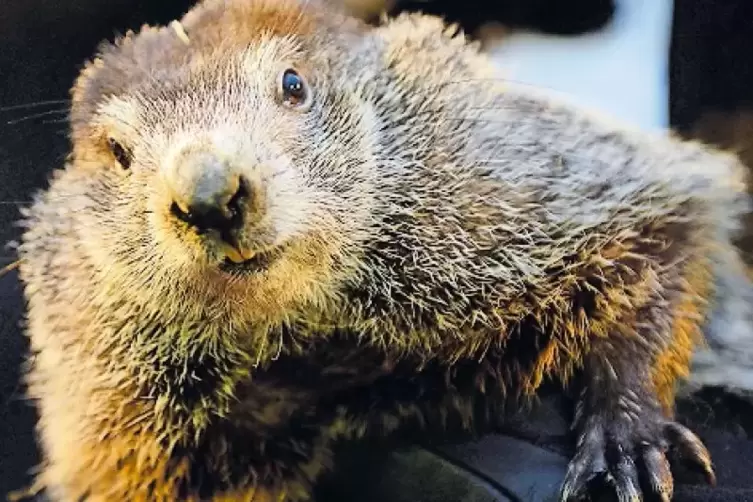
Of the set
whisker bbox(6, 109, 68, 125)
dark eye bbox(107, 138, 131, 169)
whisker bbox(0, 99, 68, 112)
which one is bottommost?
dark eye bbox(107, 138, 131, 169)

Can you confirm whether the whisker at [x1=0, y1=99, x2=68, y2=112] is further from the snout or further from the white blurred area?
the white blurred area

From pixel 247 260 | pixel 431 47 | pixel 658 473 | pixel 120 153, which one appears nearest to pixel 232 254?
pixel 247 260

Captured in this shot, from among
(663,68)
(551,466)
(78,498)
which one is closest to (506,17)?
(663,68)

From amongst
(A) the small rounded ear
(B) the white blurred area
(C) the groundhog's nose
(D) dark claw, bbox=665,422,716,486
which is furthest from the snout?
(D) dark claw, bbox=665,422,716,486

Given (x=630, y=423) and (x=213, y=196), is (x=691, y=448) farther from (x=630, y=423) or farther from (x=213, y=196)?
(x=213, y=196)

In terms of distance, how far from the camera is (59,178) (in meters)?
0.78

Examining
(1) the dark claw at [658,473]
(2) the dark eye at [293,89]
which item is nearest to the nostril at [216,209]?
(2) the dark eye at [293,89]

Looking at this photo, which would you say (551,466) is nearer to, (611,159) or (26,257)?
(611,159)

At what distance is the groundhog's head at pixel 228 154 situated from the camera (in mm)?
661

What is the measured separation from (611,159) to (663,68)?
9 cm

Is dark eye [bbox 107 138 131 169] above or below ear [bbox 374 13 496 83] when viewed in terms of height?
below

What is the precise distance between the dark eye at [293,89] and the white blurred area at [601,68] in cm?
15

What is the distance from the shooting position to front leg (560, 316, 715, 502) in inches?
27.9

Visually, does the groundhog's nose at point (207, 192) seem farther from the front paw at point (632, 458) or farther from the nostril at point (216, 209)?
the front paw at point (632, 458)
